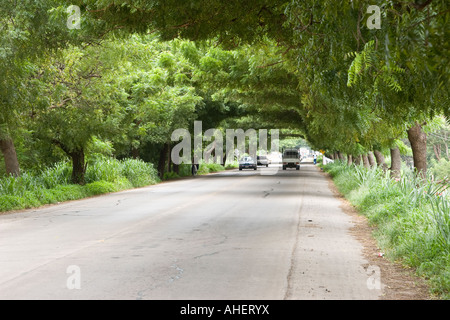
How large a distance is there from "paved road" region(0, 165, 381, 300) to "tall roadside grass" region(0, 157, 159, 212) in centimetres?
183

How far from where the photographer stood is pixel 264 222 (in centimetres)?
1328

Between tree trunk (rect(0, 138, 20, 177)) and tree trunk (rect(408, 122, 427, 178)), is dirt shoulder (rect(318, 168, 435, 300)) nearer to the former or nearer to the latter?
tree trunk (rect(408, 122, 427, 178))

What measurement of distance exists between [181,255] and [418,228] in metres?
4.13

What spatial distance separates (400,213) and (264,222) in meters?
3.41

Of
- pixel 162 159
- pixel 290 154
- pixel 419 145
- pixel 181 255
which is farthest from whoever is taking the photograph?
pixel 290 154

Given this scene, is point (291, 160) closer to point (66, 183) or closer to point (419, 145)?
point (66, 183)

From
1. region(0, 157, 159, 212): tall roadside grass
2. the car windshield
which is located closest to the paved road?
region(0, 157, 159, 212): tall roadside grass

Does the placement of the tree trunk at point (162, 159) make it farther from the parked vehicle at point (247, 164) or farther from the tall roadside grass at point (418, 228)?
the tall roadside grass at point (418, 228)

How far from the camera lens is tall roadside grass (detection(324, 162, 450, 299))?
719 cm

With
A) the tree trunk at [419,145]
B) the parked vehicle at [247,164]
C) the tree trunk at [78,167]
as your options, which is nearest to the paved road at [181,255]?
the tree trunk at [419,145]

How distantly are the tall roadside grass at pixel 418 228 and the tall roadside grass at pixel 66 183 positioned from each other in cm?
1089

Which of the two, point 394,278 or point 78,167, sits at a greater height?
point 78,167

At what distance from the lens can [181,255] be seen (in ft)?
29.0

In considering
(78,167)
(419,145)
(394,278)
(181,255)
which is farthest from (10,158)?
(394,278)
